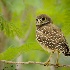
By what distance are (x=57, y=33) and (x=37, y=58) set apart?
21.6 inches

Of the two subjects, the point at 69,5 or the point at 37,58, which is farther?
the point at 37,58

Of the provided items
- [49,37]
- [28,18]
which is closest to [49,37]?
[49,37]

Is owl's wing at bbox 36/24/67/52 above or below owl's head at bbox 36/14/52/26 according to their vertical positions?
below

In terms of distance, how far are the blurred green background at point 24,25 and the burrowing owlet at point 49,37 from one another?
27mm

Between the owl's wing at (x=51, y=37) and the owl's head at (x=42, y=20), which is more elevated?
the owl's head at (x=42, y=20)

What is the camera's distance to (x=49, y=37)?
1369 mm

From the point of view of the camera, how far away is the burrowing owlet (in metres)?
1.31

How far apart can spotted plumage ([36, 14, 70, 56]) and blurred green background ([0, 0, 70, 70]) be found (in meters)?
0.03

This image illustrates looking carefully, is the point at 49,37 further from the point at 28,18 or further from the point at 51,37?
the point at 28,18

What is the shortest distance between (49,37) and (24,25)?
1.85ft

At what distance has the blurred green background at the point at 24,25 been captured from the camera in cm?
137

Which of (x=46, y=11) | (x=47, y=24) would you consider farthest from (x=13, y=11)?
(x=47, y=24)

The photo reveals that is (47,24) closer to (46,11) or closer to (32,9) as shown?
(46,11)

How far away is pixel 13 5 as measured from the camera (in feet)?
5.98
